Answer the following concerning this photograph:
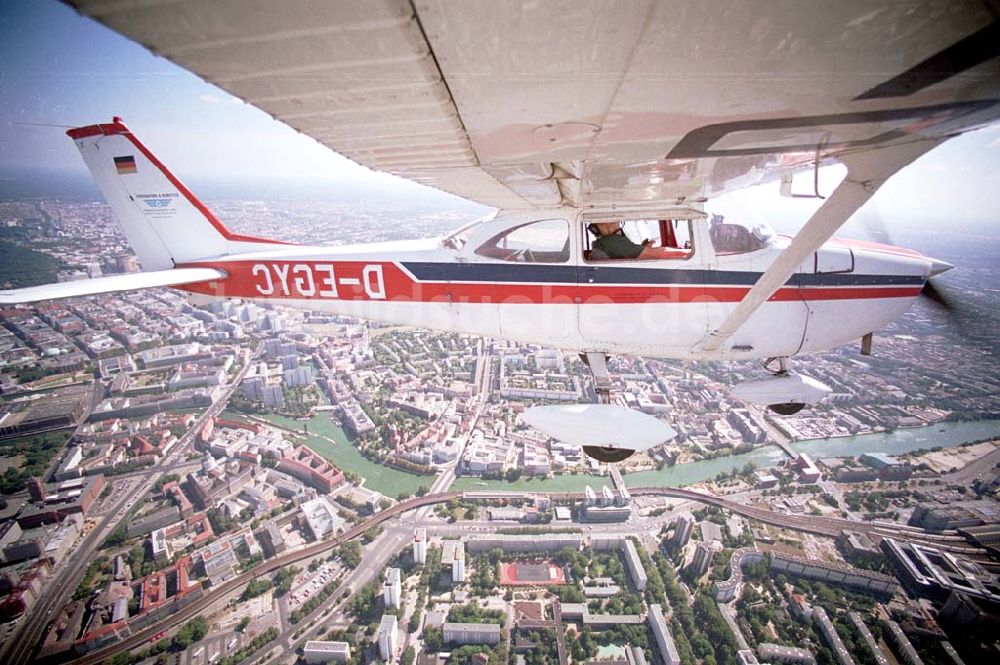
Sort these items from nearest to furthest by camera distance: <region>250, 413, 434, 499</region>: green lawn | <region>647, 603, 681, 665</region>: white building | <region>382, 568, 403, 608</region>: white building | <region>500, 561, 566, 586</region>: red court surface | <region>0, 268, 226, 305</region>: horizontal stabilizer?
<region>0, 268, 226, 305</region>: horizontal stabilizer → <region>647, 603, 681, 665</region>: white building → <region>382, 568, 403, 608</region>: white building → <region>500, 561, 566, 586</region>: red court surface → <region>250, 413, 434, 499</region>: green lawn

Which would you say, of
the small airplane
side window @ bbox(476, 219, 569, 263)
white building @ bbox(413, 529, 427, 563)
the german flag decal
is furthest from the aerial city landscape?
side window @ bbox(476, 219, 569, 263)

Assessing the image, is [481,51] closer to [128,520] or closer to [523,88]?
[523,88]

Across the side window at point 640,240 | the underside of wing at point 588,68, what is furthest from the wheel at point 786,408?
the underside of wing at point 588,68

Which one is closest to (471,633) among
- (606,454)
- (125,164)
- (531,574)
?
(531,574)

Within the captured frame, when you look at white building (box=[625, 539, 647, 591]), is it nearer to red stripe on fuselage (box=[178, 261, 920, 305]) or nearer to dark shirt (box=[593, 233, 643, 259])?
red stripe on fuselage (box=[178, 261, 920, 305])

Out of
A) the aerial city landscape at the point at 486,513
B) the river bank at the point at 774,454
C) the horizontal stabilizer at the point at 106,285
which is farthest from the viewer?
the river bank at the point at 774,454

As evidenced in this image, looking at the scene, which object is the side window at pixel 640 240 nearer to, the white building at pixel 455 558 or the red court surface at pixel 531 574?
the red court surface at pixel 531 574

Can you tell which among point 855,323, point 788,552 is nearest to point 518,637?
point 788,552
